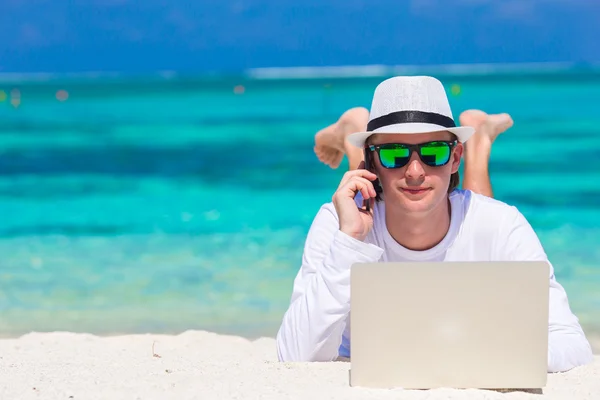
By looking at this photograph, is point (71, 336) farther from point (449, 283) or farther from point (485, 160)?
point (449, 283)

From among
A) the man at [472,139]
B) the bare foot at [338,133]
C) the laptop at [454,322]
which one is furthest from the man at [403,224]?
the bare foot at [338,133]

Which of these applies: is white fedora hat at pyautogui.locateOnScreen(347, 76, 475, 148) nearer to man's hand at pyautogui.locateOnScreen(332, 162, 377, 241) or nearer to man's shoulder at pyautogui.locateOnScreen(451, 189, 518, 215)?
man's hand at pyautogui.locateOnScreen(332, 162, 377, 241)

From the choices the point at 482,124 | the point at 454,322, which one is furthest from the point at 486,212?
the point at 482,124

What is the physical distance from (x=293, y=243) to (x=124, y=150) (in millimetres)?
14533

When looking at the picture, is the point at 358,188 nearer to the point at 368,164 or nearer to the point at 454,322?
the point at 368,164

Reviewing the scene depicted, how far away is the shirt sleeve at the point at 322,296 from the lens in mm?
3414

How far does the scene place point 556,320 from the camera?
351 cm

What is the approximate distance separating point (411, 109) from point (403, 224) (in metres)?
0.45

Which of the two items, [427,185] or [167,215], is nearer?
[427,185]

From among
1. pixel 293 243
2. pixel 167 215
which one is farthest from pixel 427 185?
pixel 167 215

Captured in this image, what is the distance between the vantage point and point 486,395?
2.84 meters

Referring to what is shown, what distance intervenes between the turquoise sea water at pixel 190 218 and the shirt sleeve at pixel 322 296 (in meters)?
3.03

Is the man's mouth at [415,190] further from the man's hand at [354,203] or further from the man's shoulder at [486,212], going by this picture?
the man's shoulder at [486,212]

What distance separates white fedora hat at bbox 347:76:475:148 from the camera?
349 centimetres
